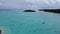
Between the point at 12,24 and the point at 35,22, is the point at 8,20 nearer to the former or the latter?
the point at 12,24

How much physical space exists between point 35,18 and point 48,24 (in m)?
0.40

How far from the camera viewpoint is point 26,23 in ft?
10.6

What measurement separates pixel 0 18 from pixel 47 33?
1.29 m

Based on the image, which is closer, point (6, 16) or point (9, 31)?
point (9, 31)

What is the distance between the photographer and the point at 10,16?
3230 mm

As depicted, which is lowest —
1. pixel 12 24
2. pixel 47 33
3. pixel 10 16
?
pixel 47 33

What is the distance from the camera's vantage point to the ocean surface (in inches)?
119

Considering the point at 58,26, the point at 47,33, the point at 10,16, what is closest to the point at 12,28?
the point at 10,16

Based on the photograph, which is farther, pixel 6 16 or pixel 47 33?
pixel 6 16

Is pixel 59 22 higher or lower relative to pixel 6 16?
lower

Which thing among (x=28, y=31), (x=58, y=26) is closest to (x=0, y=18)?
(x=28, y=31)

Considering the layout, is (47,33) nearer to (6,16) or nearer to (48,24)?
(48,24)

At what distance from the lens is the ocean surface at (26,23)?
3033 millimetres

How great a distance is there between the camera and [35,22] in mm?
3303
